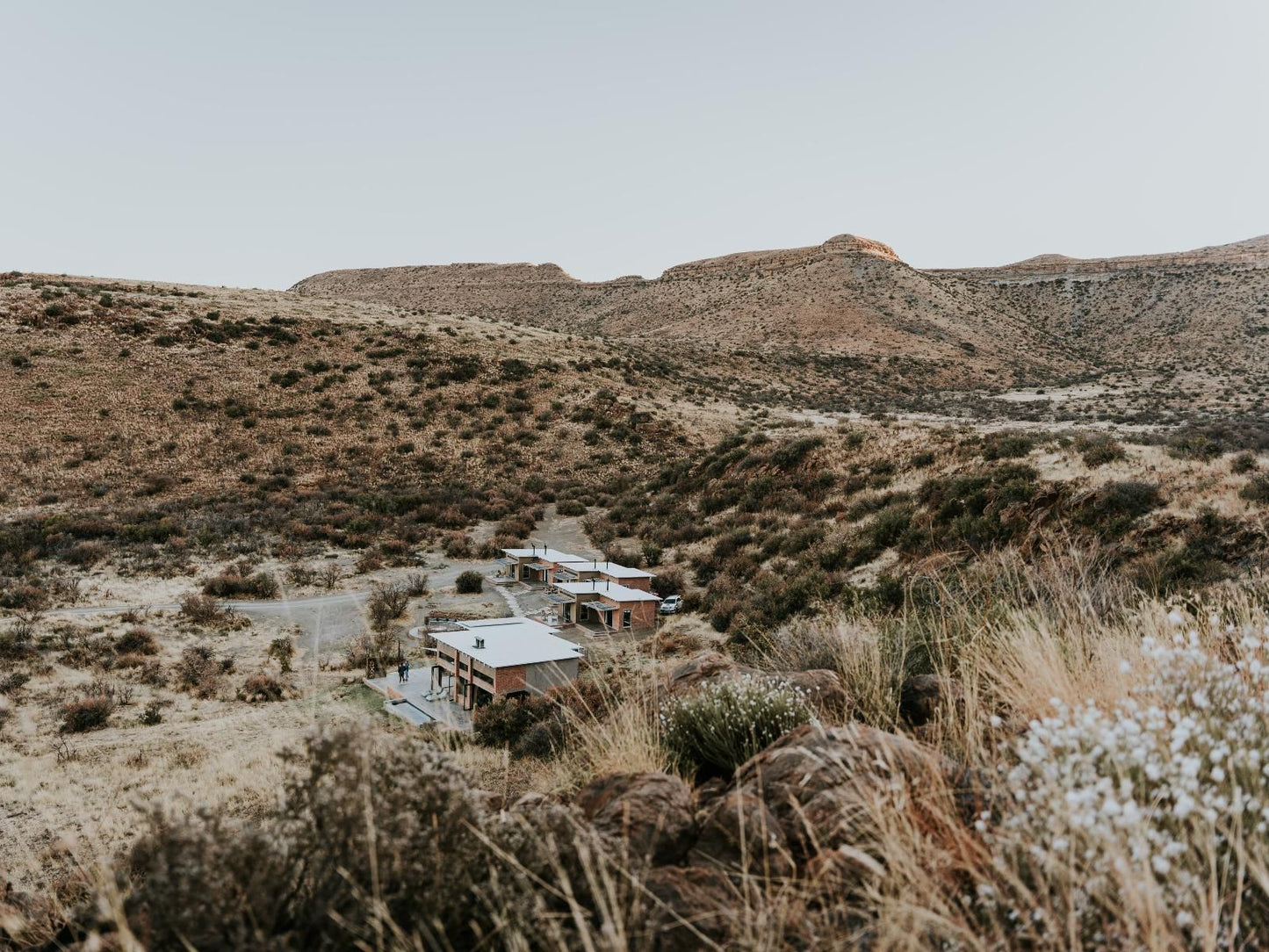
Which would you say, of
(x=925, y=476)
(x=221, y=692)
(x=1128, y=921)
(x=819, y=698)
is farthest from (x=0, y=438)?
(x=1128, y=921)

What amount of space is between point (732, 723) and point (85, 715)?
14.4 m

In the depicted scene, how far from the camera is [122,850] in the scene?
28.1ft

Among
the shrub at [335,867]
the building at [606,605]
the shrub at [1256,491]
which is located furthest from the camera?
the building at [606,605]

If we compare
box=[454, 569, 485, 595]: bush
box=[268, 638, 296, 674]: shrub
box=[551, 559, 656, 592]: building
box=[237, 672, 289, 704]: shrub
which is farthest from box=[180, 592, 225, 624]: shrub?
box=[551, 559, 656, 592]: building

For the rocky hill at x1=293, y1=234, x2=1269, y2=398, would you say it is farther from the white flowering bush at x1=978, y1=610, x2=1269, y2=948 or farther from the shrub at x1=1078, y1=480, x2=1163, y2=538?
the white flowering bush at x1=978, y1=610, x2=1269, y2=948

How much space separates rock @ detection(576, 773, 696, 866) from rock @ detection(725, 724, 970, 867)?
6.8 inches

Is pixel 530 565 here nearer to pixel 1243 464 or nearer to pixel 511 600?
pixel 511 600

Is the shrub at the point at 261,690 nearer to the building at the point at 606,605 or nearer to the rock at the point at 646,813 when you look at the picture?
the building at the point at 606,605

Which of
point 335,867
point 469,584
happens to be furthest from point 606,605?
point 335,867

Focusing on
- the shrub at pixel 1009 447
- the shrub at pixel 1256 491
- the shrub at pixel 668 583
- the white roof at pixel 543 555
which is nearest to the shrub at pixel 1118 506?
the shrub at pixel 1256 491

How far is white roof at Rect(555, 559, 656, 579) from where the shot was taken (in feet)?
73.3

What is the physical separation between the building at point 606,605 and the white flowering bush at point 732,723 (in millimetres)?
14832

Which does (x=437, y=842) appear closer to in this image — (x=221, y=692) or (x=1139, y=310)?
(x=221, y=692)

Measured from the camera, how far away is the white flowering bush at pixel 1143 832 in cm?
208
